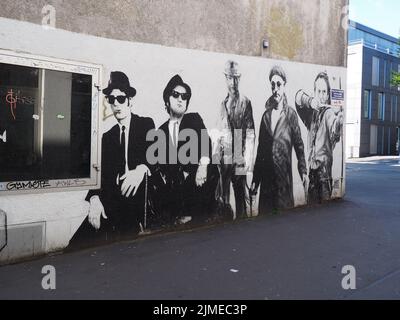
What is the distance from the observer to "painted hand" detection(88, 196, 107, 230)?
6.38 m

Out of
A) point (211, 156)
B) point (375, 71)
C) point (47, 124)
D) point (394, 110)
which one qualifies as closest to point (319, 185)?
point (211, 156)

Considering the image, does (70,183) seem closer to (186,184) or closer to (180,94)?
(186,184)

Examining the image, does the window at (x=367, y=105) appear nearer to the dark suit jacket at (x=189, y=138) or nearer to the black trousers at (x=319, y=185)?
the black trousers at (x=319, y=185)

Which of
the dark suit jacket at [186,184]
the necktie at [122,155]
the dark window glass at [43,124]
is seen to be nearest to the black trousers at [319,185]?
the dark suit jacket at [186,184]

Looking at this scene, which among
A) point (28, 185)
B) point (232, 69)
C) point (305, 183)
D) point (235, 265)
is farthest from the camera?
point (305, 183)

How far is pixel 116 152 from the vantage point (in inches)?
261

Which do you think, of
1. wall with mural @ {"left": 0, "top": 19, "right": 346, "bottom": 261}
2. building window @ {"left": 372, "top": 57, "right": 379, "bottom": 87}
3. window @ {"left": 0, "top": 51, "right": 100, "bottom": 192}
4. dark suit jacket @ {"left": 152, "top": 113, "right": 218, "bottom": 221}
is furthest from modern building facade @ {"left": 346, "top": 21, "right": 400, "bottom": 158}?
window @ {"left": 0, "top": 51, "right": 100, "bottom": 192}

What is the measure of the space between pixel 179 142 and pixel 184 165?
37cm

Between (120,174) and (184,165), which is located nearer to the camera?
(120,174)

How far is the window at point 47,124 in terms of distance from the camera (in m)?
5.60

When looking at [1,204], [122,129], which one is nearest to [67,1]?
[122,129]

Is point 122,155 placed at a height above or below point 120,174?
above

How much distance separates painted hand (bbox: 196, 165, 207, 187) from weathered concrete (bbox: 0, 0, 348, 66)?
1.91 meters
